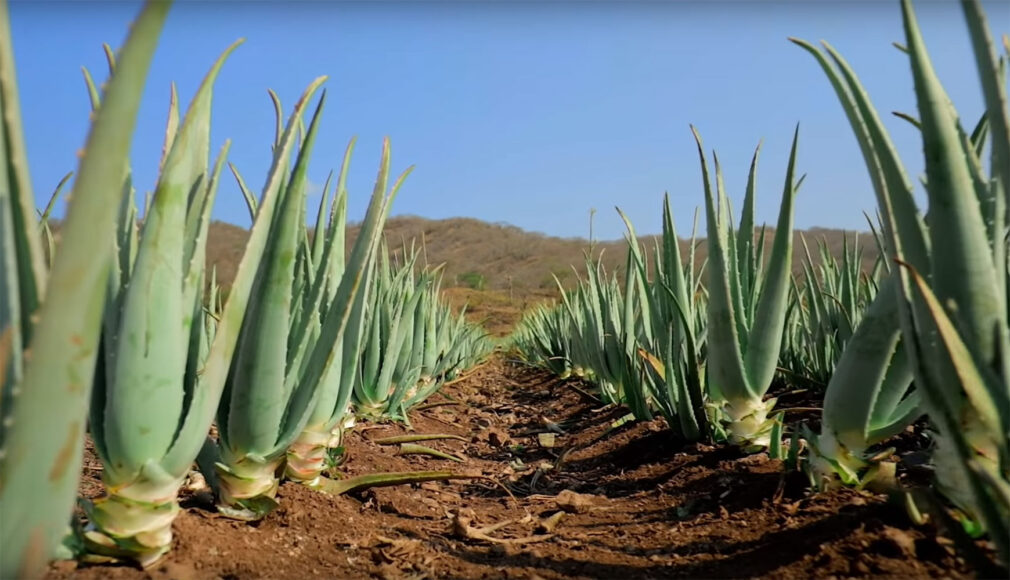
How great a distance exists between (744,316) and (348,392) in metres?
0.96

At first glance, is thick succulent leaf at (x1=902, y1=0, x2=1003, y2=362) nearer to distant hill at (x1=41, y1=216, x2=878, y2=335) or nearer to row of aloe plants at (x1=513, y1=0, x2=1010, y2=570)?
row of aloe plants at (x1=513, y1=0, x2=1010, y2=570)

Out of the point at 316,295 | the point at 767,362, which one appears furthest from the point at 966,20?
the point at 316,295

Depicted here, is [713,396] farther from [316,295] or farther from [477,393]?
[477,393]

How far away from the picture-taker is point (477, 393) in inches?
197

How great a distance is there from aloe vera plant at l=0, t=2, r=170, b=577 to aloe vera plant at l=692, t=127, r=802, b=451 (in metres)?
1.10

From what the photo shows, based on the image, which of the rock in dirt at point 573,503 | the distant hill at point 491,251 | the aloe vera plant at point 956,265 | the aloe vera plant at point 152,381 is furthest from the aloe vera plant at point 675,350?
the distant hill at point 491,251

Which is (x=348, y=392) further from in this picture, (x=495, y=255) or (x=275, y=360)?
(x=495, y=255)

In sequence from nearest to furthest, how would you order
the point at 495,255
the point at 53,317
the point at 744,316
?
the point at 53,317 → the point at 744,316 → the point at 495,255

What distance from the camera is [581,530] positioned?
1.34 m

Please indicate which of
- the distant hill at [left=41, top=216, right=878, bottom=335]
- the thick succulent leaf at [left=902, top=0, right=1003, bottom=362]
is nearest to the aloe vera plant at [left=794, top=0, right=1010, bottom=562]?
the thick succulent leaf at [left=902, top=0, right=1003, bottom=362]

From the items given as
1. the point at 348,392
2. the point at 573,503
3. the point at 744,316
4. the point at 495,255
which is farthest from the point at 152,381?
the point at 495,255

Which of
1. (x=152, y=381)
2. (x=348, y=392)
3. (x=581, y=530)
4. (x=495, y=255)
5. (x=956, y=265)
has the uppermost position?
(x=495, y=255)

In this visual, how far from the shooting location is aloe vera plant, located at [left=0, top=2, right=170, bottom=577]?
565 mm

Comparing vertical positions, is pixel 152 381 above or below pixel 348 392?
above
